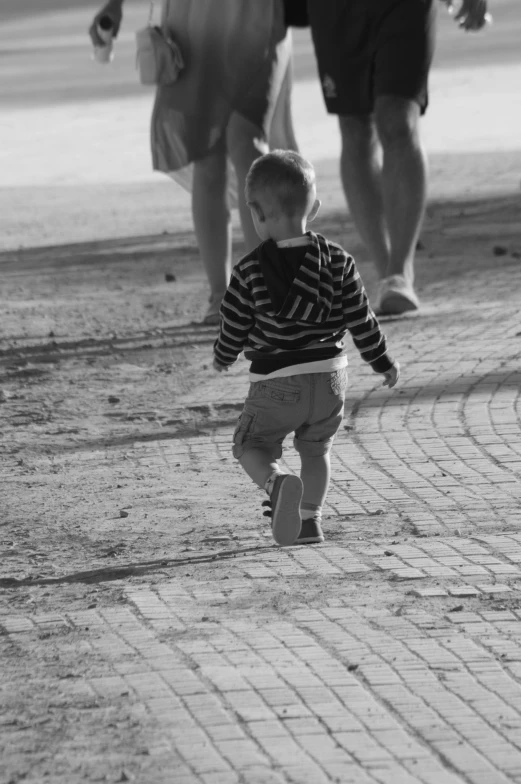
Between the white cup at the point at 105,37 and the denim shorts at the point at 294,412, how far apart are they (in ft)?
11.5

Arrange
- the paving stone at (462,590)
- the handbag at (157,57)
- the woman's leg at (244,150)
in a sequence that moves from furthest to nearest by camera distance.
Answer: the woman's leg at (244,150)
the handbag at (157,57)
the paving stone at (462,590)

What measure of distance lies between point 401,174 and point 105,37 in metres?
1.59

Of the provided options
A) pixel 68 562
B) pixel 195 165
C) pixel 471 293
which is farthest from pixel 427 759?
pixel 471 293

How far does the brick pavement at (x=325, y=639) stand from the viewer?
2.95 metres

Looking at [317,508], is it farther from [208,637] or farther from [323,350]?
[208,637]

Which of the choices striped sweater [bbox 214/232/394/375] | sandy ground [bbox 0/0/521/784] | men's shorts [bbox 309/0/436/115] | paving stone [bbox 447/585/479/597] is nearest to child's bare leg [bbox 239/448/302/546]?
sandy ground [bbox 0/0/521/784]

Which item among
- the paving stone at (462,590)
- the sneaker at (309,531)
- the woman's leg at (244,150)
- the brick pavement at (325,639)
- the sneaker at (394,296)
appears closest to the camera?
the brick pavement at (325,639)

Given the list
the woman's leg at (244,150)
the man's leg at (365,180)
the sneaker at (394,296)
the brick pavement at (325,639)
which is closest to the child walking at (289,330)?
the brick pavement at (325,639)

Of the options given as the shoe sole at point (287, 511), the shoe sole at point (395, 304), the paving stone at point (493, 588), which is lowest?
the shoe sole at point (395, 304)

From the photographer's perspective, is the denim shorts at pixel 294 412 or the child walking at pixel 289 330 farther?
the denim shorts at pixel 294 412

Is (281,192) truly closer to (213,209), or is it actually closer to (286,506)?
(286,506)

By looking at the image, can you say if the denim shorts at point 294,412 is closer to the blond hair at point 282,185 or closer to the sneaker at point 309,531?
the sneaker at point 309,531

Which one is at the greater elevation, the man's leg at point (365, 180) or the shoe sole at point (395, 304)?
the man's leg at point (365, 180)

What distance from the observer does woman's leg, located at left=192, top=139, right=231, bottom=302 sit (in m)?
7.33
